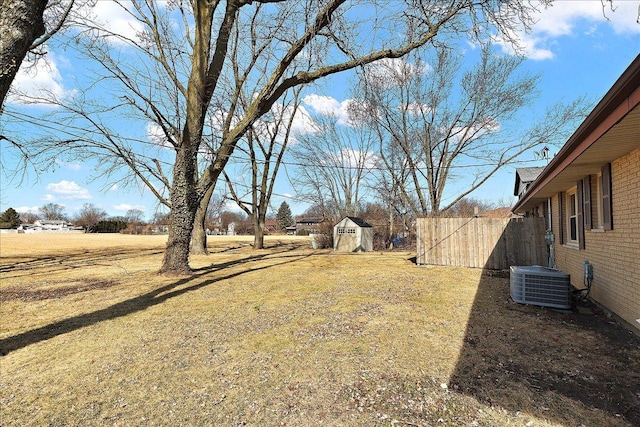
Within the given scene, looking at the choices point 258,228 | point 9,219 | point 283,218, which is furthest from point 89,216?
point 258,228

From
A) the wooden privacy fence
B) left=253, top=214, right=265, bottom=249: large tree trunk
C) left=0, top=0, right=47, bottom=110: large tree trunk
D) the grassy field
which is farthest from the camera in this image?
left=253, top=214, right=265, bottom=249: large tree trunk

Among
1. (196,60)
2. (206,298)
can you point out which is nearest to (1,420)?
(206,298)

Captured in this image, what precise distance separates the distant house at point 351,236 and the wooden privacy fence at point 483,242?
9.58 m

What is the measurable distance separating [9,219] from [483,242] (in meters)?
81.4

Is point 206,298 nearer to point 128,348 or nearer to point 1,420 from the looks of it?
point 128,348

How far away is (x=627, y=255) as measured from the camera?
15.7 feet

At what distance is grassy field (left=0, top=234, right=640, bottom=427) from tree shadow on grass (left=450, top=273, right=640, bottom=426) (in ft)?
0.05

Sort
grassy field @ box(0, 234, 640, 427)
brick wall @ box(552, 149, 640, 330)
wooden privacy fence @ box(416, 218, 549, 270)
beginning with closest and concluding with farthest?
1. grassy field @ box(0, 234, 640, 427)
2. brick wall @ box(552, 149, 640, 330)
3. wooden privacy fence @ box(416, 218, 549, 270)

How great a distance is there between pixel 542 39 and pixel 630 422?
25.8 ft

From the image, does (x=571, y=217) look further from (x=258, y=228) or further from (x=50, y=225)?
(x=50, y=225)

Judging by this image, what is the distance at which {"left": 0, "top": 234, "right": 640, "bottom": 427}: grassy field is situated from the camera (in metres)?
2.72

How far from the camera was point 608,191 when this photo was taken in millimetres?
5430

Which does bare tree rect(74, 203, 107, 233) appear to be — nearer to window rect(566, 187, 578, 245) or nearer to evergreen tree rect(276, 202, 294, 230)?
evergreen tree rect(276, 202, 294, 230)

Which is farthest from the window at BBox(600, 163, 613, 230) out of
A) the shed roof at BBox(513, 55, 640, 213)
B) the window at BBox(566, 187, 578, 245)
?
the window at BBox(566, 187, 578, 245)
